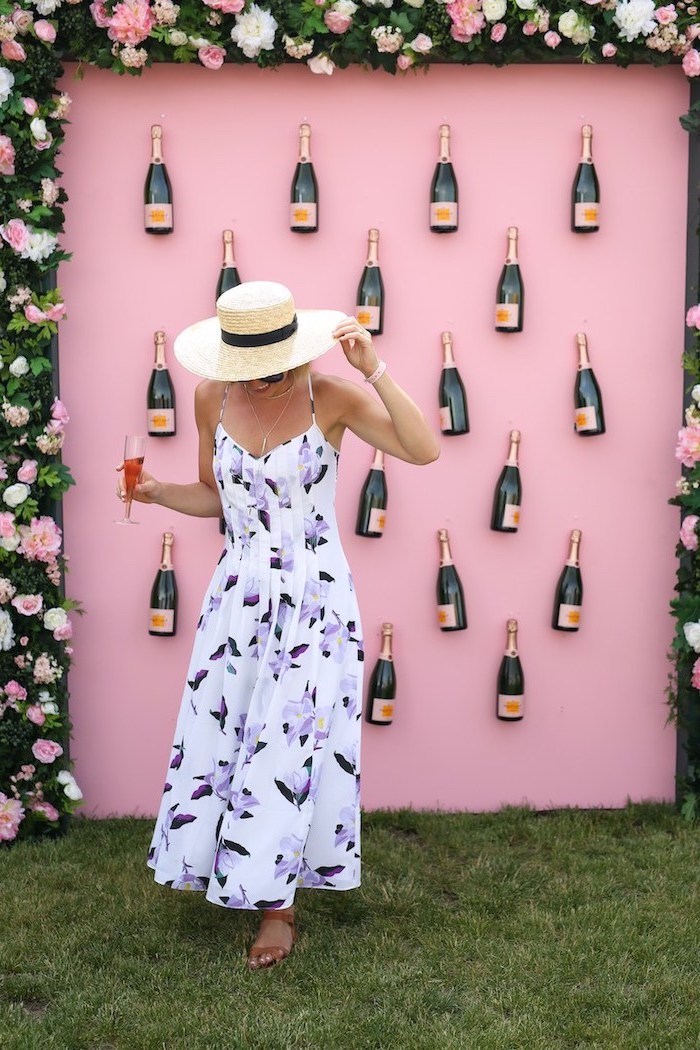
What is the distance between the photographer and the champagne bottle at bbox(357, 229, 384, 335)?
4641mm

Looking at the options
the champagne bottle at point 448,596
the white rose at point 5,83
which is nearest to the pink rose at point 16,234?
the white rose at point 5,83

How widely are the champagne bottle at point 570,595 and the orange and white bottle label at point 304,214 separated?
1.64 m

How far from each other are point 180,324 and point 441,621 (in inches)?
62.9

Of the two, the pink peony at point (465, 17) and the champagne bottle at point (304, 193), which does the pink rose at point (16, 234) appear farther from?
the pink peony at point (465, 17)

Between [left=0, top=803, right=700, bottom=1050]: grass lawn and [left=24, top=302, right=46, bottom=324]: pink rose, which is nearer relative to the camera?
[left=0, top=803, right=700, bottom=1050]: grass lawn

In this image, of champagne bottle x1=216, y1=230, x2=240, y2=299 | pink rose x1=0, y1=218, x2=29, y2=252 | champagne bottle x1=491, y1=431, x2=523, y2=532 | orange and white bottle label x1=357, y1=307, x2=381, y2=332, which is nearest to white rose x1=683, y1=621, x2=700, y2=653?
champagne bottle x1=491, y1=431, x2=523, y2=532

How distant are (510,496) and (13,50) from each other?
8.27 feet

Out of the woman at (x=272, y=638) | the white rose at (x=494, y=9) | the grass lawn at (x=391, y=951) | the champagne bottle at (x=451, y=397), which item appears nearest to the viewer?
the grass lawn at (x=391, y=951)

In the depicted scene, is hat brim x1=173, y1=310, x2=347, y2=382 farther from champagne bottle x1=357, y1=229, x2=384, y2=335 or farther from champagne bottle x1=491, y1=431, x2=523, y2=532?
champagne bottle x1=491, y1=431, x2=523, y2=532

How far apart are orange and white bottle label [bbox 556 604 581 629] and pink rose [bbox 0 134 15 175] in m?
2.74

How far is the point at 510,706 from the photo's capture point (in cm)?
480

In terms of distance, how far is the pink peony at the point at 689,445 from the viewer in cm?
458

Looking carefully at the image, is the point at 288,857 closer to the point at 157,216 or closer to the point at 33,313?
the point at 33,313

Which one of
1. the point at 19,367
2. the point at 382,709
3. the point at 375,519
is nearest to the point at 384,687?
the point at 382,709
